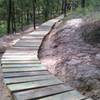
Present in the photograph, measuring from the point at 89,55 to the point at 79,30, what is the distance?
2.19 m

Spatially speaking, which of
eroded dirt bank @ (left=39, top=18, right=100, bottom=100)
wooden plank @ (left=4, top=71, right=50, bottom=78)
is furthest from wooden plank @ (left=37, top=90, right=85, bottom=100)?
wooden plank @ (left=4, top=71, right=50, bottom=78)

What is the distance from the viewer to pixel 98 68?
195 inches

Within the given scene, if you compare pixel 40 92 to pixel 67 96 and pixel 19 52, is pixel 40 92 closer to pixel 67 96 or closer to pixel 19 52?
pixel 67 96

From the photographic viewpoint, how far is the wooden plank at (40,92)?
3896mm

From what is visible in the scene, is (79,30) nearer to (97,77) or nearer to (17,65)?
(17,65)

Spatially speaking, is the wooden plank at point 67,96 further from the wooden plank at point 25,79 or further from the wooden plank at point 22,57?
the wooden plank at point 22,57

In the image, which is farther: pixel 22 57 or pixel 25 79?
pixel 22 57

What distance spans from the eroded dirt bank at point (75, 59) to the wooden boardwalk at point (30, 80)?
220 mm

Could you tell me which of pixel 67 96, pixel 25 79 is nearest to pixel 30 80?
pixel 25 79

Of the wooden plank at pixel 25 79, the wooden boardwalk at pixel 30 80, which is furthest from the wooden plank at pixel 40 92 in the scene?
the wooden plank at pixel 25 79

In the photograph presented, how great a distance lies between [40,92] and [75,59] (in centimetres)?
171

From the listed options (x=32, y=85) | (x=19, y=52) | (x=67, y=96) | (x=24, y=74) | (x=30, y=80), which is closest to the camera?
(x=67, y=96)

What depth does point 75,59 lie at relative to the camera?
5.57 meters

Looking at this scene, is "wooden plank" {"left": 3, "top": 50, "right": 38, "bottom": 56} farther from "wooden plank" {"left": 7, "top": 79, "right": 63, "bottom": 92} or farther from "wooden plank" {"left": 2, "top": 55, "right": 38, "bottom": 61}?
"wooden plank" {"left": 7, "top": 79, "right": 63, "bottom": 92}
